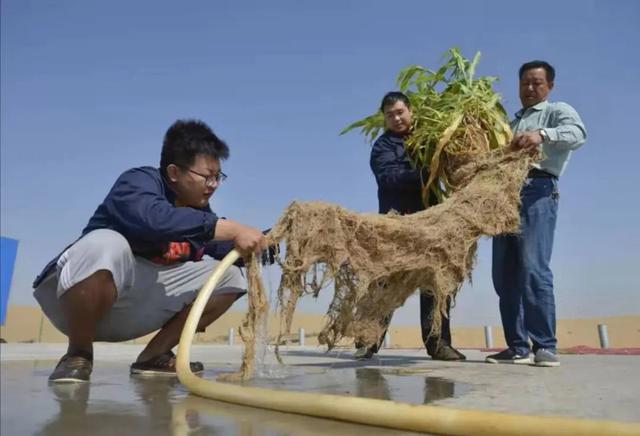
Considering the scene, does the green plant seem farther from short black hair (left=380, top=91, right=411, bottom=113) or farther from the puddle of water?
the puddle of water

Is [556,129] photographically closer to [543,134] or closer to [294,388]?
[543,134]

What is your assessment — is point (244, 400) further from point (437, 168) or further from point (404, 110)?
point (404, 110)

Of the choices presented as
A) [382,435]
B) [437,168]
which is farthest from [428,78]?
[382,435]

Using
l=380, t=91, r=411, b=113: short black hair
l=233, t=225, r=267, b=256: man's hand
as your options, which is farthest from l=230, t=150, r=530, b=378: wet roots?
l=380, t=91, r=411, b=113: short black hair

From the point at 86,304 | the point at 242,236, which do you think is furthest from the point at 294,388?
the point at 86,304

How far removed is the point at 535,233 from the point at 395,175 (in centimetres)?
87

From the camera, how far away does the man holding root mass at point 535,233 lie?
2750mm

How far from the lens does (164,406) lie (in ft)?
4.89

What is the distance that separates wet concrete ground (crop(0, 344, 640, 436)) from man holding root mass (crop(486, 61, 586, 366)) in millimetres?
313

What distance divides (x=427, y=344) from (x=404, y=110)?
1.50m

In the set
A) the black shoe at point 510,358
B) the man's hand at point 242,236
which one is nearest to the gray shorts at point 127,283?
the man's hand at point 242,236

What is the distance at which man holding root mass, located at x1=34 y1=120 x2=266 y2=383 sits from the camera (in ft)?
6.61

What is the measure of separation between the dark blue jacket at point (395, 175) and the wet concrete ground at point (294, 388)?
1.11 m

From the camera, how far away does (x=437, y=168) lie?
3006mm
